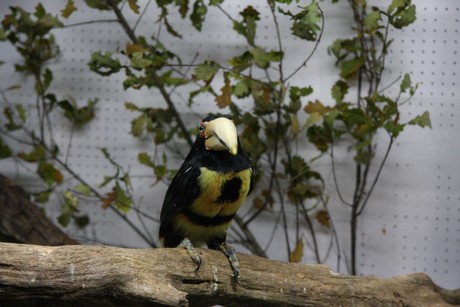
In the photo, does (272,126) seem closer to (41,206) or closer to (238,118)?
(238,118)

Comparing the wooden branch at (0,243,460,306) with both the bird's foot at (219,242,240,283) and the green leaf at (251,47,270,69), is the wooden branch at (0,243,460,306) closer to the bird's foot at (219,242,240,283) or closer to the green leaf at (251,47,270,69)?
the bird's foot at (219,242,240,283)

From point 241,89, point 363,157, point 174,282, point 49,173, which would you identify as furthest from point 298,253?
point 49,173

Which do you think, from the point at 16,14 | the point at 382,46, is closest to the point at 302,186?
the point at 382,46

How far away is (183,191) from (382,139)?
3.55ft

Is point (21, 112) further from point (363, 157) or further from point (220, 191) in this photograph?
point (363, 157)

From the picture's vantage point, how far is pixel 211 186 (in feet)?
4.74

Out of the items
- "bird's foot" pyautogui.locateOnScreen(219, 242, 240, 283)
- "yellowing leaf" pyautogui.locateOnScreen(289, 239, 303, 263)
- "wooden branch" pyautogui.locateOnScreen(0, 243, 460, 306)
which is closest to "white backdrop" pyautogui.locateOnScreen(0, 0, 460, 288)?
"yellowing leaf" pyautogui.locateOnScreen(289, 239, 303, 263)

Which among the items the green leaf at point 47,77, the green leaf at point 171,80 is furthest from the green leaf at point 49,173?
the green leaf at point 171,80

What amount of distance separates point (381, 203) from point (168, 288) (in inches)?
51.3

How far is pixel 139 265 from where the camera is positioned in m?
1.28

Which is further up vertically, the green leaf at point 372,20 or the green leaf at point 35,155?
the green leaf at point 372,20

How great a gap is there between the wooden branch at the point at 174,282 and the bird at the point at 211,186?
50mm

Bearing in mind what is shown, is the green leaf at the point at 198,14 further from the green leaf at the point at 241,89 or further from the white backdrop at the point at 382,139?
the green leaf at the point at 241,89

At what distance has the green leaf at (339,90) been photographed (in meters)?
2.09
